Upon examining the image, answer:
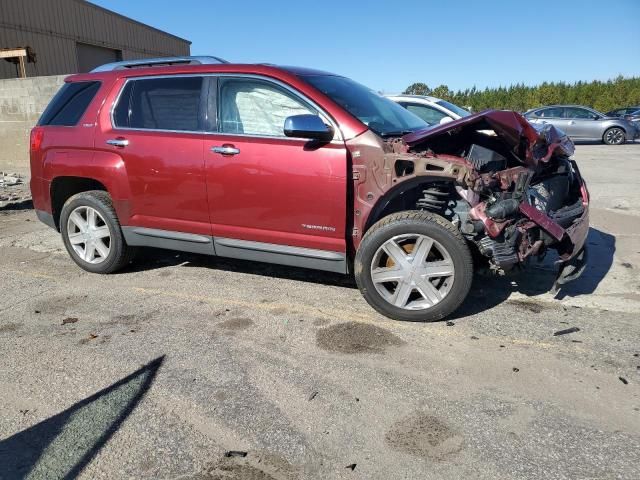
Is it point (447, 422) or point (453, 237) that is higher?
point (453, 237)

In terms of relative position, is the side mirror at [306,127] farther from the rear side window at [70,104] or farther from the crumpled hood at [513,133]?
the rear side window at [70,104]

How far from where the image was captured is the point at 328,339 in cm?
362

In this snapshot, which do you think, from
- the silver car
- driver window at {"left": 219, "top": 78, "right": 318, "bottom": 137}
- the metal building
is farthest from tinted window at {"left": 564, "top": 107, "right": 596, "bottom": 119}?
driver window at {"left": 219, "top": 78, "right": 318, "bottom": 137}

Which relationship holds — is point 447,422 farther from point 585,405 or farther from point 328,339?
point 328,339

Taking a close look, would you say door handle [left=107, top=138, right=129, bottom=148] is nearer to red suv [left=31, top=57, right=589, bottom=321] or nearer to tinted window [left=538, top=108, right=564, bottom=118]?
red suv [left=31, top=57, right=589, bottom=321]

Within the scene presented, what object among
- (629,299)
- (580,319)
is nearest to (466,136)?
(580,319)

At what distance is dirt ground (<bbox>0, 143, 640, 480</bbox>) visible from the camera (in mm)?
2400

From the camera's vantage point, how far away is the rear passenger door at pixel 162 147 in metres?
4.34

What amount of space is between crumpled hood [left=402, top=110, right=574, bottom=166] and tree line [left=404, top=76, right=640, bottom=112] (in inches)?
1158

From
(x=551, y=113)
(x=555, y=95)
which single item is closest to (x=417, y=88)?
(x=555, y=95)

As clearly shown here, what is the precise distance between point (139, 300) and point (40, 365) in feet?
3.82

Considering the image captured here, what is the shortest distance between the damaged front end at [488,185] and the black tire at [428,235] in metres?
0.16

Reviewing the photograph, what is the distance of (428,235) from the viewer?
367 cm

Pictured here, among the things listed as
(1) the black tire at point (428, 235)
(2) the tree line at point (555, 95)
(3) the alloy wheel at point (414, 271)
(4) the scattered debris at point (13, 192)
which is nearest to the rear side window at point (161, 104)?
(1) the black tire at point (428, 235)
